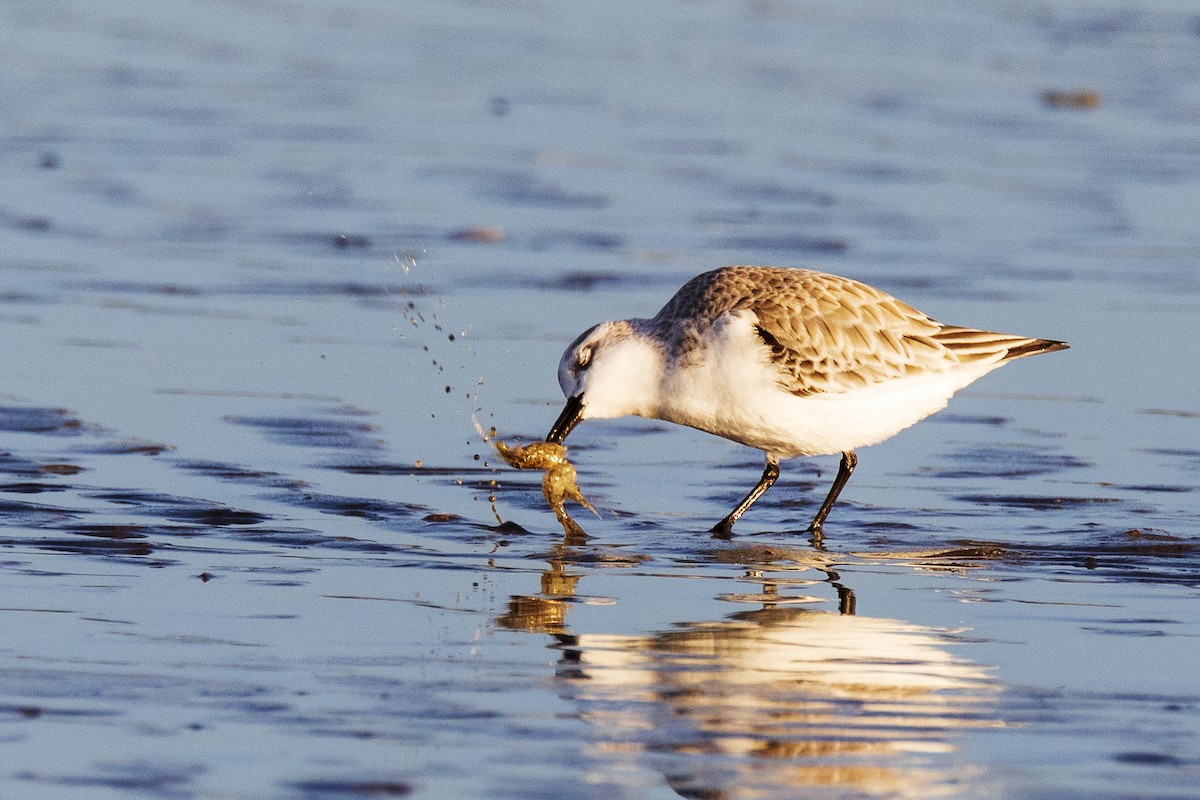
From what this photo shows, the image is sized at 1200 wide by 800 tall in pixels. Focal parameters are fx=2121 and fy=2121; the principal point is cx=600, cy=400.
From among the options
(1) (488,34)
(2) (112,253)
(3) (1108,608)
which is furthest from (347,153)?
(3) (1108,608)

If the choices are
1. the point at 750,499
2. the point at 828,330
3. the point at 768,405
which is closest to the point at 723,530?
the point at 750,499

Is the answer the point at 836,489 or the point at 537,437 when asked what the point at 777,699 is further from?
the point at 537,437

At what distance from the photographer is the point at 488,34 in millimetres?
21438

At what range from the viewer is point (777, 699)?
17.6 feet

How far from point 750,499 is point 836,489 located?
360 millimetres

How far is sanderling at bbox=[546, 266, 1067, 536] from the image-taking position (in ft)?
25.8

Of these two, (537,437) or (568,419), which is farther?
(537,437)

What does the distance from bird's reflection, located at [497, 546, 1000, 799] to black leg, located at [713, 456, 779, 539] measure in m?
1.12

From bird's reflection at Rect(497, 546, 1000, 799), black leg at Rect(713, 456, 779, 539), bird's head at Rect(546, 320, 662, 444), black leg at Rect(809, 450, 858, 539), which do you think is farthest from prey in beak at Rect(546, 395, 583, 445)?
bird's reflection at Rect(497, 546, 1000, 799)

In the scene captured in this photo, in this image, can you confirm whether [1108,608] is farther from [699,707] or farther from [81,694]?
[81,694]

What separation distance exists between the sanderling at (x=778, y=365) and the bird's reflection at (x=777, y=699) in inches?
56.8

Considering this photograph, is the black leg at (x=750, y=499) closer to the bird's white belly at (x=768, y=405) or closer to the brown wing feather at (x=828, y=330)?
the bird's white belly at (x=768, y=405)

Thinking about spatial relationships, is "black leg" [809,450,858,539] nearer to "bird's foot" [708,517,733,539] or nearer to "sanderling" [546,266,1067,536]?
"sanderling" [546,266,1067,536]

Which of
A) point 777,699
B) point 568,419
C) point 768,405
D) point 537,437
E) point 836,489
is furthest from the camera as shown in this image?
point 537,437
